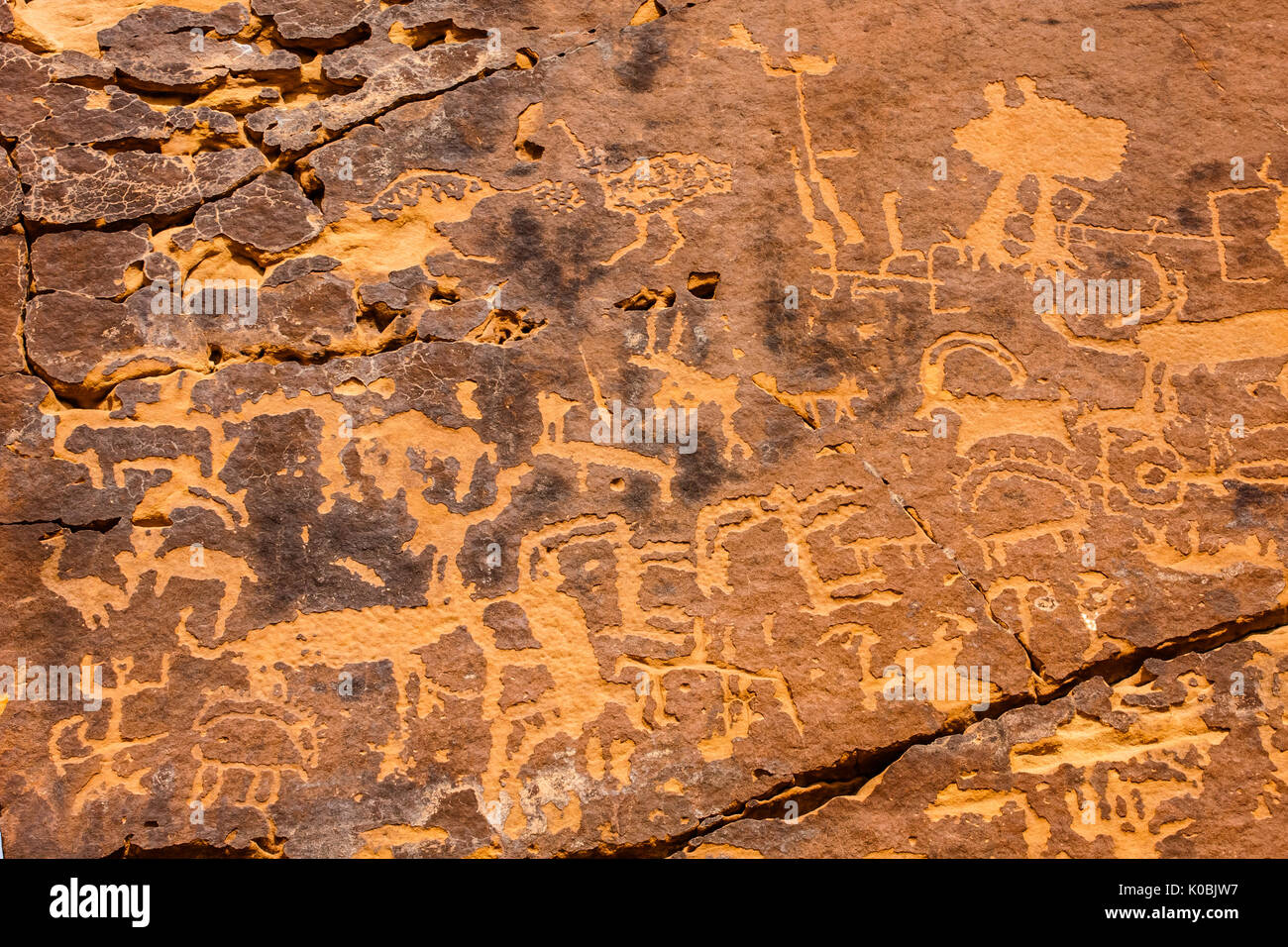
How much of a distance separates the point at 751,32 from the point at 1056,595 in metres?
1.75

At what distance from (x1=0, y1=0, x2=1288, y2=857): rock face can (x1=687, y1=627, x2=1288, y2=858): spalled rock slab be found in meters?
0.01

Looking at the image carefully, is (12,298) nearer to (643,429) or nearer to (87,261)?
(87,261)

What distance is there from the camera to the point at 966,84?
2910 mm

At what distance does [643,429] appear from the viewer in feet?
8.97

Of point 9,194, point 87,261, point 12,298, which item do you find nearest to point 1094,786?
point 87,261

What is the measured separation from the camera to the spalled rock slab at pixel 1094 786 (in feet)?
8.38

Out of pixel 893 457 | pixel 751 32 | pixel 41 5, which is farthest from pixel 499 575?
pixel 41 5

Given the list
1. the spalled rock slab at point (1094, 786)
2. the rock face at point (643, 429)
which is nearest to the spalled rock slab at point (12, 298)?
the rock face at point (643, 429)

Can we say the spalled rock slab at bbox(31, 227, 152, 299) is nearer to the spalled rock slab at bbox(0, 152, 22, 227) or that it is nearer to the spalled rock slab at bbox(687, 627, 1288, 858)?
the spalled rock slab at bbox(0, 152, 22, 227)

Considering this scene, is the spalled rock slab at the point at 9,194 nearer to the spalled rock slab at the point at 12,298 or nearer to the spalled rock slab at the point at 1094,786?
the spalled rock slab at the point at 12,298

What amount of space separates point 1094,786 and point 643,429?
142 cm

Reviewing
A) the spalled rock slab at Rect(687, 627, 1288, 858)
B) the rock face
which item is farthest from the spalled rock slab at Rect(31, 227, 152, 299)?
→ the spalled rock slab at Rect(687, 627, 1288, 858)

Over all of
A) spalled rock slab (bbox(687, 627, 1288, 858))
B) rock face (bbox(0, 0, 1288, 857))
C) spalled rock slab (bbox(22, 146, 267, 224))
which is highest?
spalled rock slab (bbox(22, 146, 267, 224))

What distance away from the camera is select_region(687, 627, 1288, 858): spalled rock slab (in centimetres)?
255
